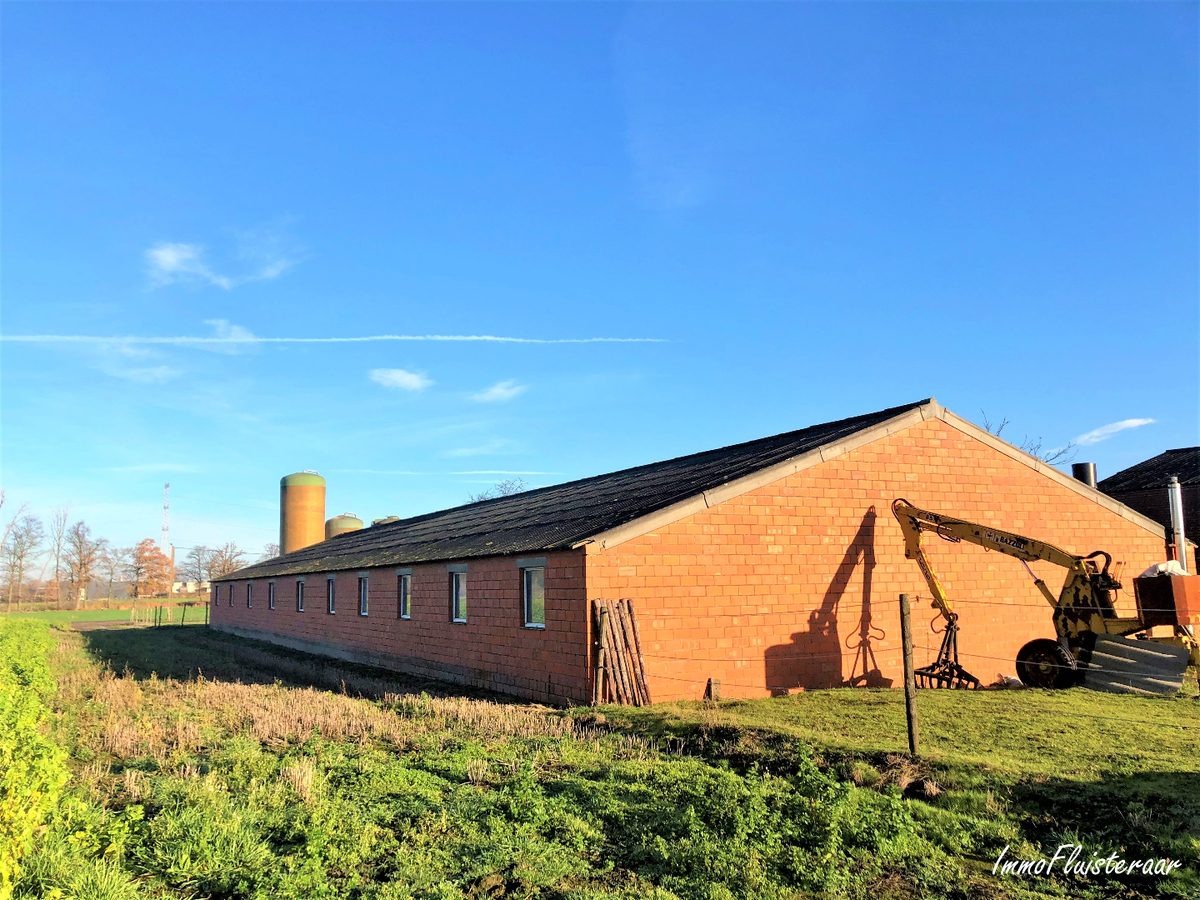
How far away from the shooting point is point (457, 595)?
755 inches

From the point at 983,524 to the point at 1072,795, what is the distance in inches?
425

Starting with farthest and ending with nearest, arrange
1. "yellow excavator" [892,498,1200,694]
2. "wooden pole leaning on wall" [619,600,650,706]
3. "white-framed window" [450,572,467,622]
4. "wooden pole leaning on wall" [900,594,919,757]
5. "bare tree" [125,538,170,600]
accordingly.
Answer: "bare tree" [125,538,170,600] → "white-framed window" [450,572,467,622] → "yellow excavator" [892,498,1200,694] → "wooden pole leaning on wall" [619,600,650,706] → "wooden pole leaning on wall" [900,594,919,757]

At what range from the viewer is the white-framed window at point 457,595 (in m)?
18.8

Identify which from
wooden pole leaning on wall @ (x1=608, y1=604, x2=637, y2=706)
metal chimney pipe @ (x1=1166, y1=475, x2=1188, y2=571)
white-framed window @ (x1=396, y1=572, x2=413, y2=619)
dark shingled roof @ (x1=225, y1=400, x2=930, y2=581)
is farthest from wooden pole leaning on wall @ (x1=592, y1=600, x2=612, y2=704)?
metal chimney pipe @ (x1=1166, y1=475, x2=1188, y2=571)

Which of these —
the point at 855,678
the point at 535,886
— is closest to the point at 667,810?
the point at 535,886

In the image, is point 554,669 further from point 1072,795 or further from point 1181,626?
point 1181,626

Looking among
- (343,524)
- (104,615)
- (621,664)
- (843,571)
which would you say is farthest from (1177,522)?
(104,615)

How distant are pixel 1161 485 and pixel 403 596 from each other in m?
Answer: 30.9

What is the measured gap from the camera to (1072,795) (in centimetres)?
777

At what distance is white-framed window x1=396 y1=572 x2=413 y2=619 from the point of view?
22072mm

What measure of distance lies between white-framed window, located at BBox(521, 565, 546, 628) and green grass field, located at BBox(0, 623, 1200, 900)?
2.76 metres

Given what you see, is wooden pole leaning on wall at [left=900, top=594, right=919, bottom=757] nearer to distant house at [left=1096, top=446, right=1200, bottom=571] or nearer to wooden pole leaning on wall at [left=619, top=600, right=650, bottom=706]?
wooden pole leaning on wall at [left=619, top=600, right=650, bottom=706]

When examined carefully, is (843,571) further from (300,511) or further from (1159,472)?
(300,511)

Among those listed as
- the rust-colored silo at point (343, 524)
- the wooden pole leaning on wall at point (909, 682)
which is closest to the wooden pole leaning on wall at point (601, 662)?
the wooden pole leaning on wall at point (909, 682)
